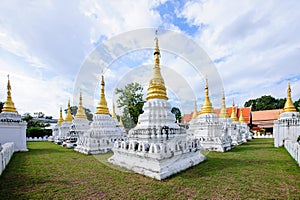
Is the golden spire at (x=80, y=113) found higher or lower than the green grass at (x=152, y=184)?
higher

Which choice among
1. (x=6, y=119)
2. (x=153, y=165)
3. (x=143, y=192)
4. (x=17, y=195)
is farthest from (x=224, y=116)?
(x=6, y=119)

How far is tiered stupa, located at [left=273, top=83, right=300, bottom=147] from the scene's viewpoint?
16.4 metres

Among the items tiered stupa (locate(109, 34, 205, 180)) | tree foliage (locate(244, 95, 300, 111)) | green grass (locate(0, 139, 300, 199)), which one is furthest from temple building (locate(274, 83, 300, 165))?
tree foliage (locate(244, 95, 300, 111))

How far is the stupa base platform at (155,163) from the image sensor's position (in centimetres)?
694

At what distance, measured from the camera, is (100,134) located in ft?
54.5

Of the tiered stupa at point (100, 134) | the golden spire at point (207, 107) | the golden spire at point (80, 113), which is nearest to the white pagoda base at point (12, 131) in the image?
the tiered stupa at point (100, 134)

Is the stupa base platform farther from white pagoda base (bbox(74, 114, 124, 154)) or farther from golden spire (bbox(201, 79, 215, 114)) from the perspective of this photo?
golden spire (bbox(201, 79, 215, 114))

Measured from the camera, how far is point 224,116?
25.2 m

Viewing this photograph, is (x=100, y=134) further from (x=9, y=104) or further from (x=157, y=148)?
(x=157, y=148)

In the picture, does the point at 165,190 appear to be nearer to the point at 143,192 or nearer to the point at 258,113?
the point at 143,192

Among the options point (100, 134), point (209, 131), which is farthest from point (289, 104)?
point (100, 134)

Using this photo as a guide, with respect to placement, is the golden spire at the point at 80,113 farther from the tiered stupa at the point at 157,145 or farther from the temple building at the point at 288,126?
the temple building at the point at 288,126

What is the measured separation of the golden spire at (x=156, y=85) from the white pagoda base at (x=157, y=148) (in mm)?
397

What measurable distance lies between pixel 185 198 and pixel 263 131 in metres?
42.6
